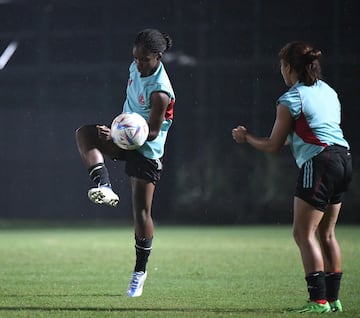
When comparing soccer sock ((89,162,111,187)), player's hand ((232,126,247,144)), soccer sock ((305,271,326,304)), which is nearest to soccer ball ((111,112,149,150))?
soccer sock ((89,162,111,187))

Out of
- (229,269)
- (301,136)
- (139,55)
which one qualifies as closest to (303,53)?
(301,136)

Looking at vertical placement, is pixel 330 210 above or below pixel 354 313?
above

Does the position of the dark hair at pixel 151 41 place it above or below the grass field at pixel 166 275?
above

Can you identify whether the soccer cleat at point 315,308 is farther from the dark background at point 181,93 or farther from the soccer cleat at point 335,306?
the dark background at point 181,93

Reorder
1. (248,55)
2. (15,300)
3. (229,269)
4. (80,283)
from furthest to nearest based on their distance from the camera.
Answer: (248,55) < (229,269) < (80,283) < (15,300)

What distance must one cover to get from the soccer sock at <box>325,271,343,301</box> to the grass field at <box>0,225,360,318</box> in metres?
0.16

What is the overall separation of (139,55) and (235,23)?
10.6 metres

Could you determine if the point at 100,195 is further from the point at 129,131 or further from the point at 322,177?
the point at 322,177

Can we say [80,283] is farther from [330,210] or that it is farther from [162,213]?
[162,213]

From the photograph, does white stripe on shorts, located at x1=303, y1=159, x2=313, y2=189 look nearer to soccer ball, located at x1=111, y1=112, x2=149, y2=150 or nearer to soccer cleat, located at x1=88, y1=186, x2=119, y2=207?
soccer ball, located at x1=111, y1=112, x2=149, y2=150

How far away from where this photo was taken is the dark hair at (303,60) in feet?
19.6

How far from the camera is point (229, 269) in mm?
9227

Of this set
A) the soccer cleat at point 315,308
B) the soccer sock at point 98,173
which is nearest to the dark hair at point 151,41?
the soccer sock at point 98,173

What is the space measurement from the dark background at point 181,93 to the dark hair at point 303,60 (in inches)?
429
